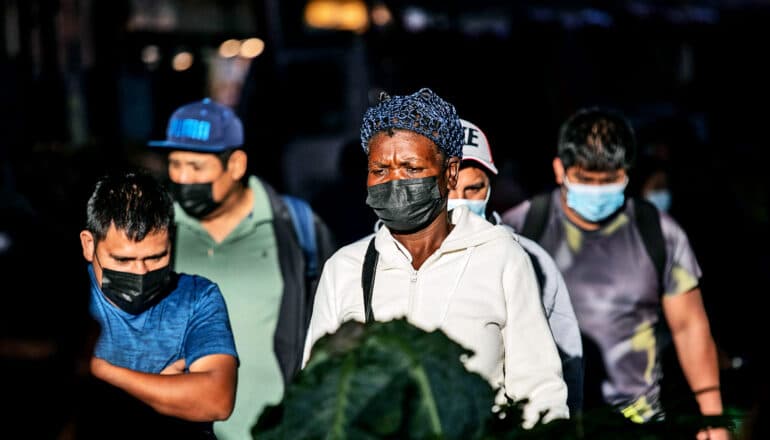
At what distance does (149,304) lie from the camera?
3.52 metres

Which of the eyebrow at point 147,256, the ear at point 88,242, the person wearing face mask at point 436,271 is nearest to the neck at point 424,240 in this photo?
the person wearing face mask at point 436,271

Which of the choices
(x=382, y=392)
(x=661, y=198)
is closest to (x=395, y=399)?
(x=382, y=392)

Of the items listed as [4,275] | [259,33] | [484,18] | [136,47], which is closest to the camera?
[4,275]

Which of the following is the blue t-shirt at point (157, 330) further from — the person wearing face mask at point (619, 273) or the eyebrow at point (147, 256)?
the person wearing face mask at point (619, 273)

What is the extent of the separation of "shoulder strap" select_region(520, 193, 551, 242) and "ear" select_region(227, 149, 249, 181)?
1313 mm

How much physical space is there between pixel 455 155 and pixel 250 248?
5.68 feet

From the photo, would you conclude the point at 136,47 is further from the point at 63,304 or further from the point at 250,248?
the point at 63,304

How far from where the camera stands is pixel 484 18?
12438 millimetres

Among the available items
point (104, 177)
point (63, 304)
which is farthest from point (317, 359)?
point (104, 177)

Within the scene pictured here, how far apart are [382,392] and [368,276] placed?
1.37 meters

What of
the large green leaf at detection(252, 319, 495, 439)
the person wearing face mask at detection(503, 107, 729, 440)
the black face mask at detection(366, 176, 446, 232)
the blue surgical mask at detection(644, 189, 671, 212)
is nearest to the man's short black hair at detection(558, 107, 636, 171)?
the person wearing face mask at detection(503, 107, 729, 440)

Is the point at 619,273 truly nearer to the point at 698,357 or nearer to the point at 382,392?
the point at 698,357

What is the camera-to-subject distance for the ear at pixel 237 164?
16.5 feet

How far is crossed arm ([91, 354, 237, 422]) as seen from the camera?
10.6 ft
